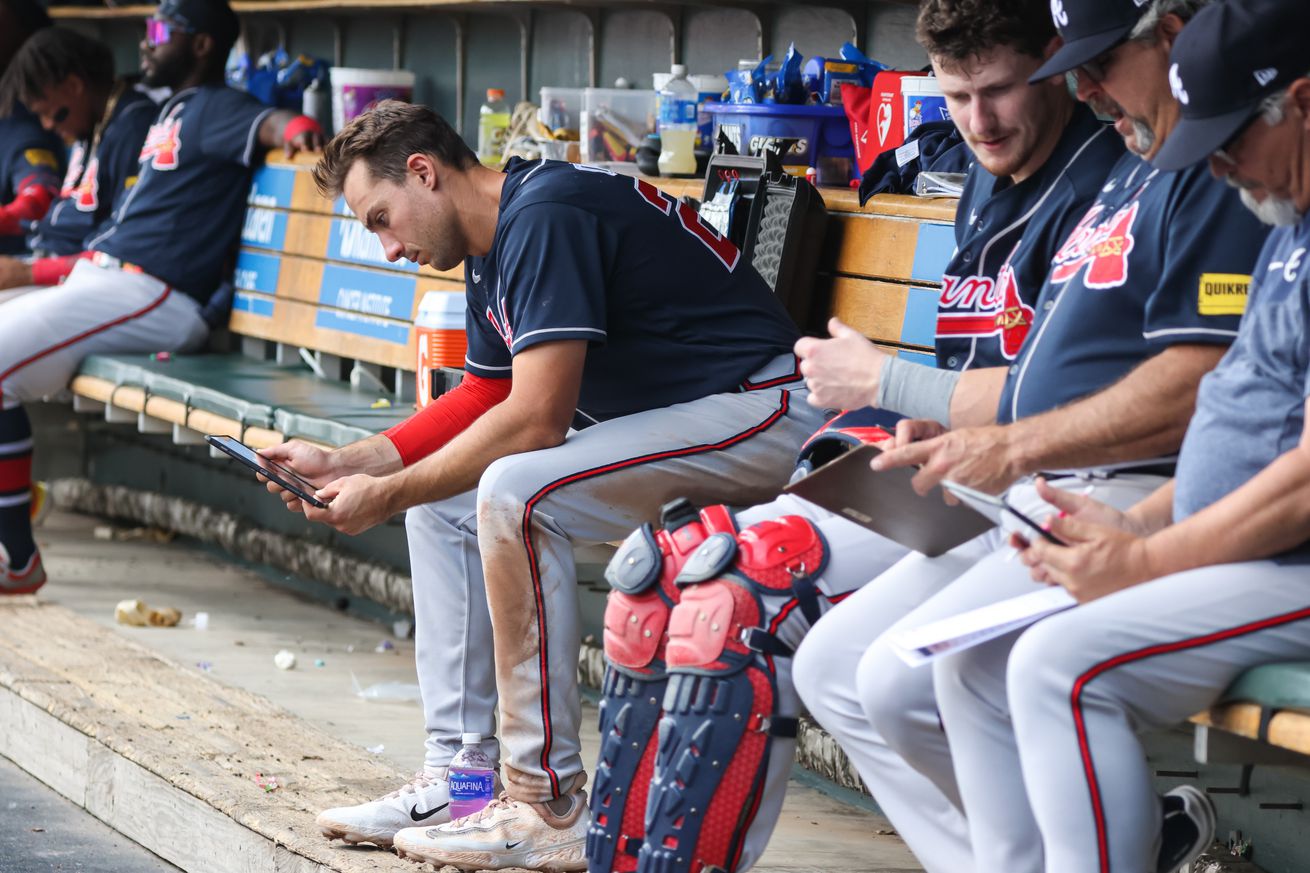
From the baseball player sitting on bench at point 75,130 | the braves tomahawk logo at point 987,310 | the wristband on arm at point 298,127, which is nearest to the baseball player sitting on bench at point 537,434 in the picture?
the braves tomahawk logo at point 987,310

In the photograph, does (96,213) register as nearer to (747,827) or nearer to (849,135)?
(849,135)

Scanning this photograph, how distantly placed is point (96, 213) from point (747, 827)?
168 inches

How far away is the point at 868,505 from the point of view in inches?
93.0

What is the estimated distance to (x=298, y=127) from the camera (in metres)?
5.57

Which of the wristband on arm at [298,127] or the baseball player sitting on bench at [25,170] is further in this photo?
the baseball player sitting on bench at [25,170]

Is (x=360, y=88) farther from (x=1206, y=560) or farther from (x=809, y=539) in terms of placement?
(x=1206, y=560)

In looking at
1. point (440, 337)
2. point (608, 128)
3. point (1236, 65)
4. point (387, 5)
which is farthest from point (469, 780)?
point (387, 5)

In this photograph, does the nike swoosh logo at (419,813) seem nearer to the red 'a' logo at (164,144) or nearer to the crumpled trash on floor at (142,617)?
the crumpled trash on floor at (142,617)

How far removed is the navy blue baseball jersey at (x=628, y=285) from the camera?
9.59ft

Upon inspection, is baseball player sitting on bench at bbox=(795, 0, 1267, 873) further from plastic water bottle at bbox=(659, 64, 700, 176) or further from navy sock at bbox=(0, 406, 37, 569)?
navy sock at bbox=(0, 406, 37, 569)

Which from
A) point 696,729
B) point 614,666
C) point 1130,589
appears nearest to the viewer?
point 1130,589

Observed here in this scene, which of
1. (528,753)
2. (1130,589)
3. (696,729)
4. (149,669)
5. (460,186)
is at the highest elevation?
(460,186)

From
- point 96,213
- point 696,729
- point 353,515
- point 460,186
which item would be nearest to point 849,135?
point 460,186

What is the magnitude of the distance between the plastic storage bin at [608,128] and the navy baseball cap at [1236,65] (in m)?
2.49
